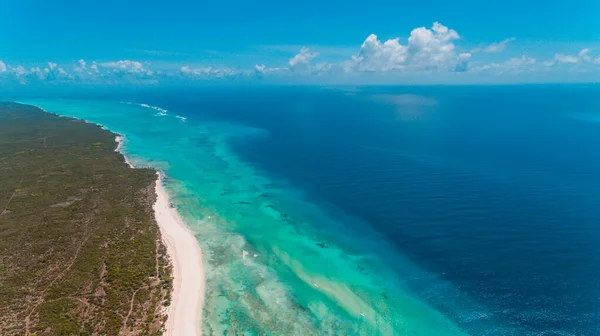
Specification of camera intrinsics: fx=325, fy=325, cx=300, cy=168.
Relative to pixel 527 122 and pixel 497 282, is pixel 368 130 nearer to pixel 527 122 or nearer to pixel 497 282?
pixel 527 122

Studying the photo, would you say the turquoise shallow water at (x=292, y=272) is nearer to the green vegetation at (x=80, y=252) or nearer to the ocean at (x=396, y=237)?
the ocean at (x=396, y=237)

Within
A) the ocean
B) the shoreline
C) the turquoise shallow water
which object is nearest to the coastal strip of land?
the shoreline

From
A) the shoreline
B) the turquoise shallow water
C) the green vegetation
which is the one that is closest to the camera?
the green vegetation

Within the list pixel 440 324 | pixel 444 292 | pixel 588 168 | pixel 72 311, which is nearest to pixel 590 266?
pixel 444 292

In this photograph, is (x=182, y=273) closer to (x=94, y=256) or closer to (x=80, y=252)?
(x=94, y=256)

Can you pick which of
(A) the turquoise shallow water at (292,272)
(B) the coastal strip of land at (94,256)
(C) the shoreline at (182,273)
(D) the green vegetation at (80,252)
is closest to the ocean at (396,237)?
(A) the turquoise shallow water at (292,272)

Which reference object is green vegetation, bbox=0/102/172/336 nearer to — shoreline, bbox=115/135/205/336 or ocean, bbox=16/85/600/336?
shoreline, bbox=115/135/205/336
